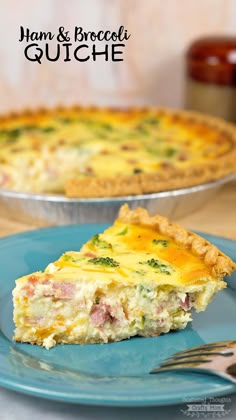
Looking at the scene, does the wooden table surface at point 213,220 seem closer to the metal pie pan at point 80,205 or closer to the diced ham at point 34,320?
the metal pie pan at point 80,205

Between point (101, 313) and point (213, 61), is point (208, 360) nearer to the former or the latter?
point (101, 313)

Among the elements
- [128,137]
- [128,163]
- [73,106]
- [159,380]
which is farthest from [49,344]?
[73,106]

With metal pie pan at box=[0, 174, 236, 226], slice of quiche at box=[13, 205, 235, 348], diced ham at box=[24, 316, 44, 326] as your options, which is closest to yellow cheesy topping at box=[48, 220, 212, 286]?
slice of quiche at box=[13, 205, 235, 348]

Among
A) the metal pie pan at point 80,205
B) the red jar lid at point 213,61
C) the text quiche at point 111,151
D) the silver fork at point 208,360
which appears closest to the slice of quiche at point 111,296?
the silver fork at point 208,360

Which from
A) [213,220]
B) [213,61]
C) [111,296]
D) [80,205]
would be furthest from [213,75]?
[111,296]

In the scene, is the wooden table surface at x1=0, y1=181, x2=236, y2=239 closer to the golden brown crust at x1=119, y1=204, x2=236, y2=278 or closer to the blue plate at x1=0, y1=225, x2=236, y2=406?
the blue plate at x1=0, y1=225, x2=236, y2=406

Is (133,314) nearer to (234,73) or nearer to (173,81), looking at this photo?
(234,73)
